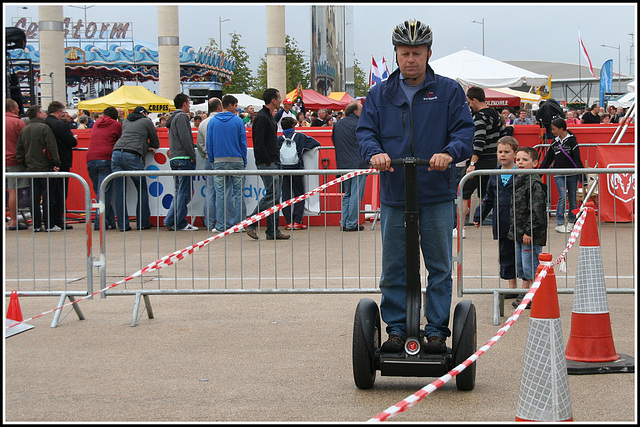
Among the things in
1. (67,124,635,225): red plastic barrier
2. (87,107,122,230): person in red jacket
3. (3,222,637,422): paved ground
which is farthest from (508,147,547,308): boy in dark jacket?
(87,107,122,230): person in red jacket

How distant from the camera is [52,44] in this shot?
127 ft

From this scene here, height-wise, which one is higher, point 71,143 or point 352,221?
point 71,143

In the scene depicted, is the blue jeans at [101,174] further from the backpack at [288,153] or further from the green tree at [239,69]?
the green tree at [239,69]

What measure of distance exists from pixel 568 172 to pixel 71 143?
894 centimetres

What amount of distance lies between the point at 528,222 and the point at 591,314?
1.92m

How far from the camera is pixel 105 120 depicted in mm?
12859

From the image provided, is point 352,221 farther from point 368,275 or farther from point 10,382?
point 10,382

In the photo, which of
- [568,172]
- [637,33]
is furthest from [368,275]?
[637,33]

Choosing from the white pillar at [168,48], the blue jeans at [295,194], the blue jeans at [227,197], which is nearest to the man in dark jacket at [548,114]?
the blue jeans at [295,194]

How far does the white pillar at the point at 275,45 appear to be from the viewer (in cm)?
4531

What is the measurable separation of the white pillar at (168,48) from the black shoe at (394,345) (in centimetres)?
3634

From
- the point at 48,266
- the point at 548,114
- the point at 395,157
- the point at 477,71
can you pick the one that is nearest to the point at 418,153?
the point at 395,157

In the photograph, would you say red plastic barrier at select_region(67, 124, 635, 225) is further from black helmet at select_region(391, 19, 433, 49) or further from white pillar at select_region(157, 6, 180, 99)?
white pillar at select_region(157, 6, 180, 99)

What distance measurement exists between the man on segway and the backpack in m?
7.89
